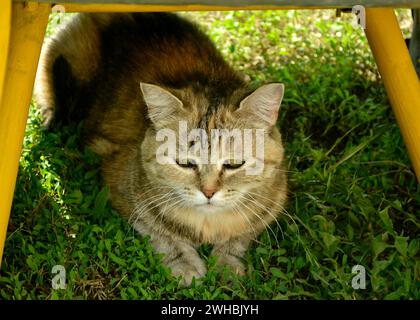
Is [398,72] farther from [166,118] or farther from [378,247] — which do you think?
[166,118]

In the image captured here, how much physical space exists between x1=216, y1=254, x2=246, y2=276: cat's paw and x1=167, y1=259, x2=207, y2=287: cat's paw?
63 millimetres

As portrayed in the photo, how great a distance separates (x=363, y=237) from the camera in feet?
8.71

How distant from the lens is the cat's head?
2408 millimetres

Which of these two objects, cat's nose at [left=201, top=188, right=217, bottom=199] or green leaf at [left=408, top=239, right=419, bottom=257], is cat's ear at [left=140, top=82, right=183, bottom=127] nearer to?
cat's nose at [left=201, top=188, right=217, bottom=199]

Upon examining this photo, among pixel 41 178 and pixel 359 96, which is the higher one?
pixel 359 96

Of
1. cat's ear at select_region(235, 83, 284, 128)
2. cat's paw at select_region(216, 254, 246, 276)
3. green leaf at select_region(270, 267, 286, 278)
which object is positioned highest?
cat's ear at select_region(235, 83, 284, 128)

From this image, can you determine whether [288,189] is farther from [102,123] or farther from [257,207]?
[102,123]

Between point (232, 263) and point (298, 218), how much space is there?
0.95 ft

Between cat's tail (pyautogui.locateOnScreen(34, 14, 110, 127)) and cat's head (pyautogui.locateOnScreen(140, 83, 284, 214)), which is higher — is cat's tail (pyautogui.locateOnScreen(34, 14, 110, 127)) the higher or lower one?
the higher one

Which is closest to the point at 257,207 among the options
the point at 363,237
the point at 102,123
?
the point at 363,237

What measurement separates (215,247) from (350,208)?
1.65 ft

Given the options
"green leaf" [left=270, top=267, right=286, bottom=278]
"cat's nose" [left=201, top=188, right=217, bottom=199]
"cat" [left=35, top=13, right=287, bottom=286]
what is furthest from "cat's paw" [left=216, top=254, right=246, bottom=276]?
"cat's nose" [left=201, top=188, right=217, bottom=199]

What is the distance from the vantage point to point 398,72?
2453mm

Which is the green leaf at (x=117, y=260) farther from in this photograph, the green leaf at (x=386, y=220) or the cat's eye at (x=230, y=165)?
the green leaf at (x=386, y=220)
